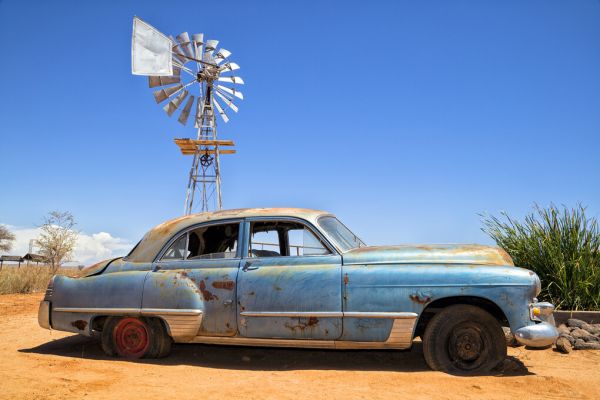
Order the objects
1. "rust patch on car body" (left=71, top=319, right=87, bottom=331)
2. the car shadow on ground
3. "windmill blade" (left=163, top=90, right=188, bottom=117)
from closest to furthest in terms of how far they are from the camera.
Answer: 1. the car shadow on ground
2. "rust patch on car body" (left=71, top=319, right=87, bottom=331)
3. "windmill blade" (left=163, top=90, right=188, bottom=117)

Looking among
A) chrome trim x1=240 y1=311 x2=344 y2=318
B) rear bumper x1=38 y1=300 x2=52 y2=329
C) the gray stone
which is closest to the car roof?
chrome trim x1=240 y1=311 x2=344 y2=318

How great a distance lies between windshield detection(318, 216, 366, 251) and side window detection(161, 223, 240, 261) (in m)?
1.03

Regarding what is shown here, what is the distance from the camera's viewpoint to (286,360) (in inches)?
214

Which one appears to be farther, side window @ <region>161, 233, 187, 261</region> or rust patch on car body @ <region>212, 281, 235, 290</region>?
side window @ <region>161, 233, 187, 261</region>

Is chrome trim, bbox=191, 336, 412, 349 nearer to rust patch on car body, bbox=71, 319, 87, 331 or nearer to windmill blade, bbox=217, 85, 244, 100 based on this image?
rust patch on car body, bbox=71, 319, 87, 331

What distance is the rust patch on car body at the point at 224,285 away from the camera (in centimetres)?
510

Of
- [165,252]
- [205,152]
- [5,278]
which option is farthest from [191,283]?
[205,152]

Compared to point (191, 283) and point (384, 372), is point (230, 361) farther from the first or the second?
point (384, 372)

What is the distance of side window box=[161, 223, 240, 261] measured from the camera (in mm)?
5562

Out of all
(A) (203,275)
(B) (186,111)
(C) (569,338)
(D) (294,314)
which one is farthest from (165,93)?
(C) (569,338)

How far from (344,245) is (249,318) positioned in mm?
1266

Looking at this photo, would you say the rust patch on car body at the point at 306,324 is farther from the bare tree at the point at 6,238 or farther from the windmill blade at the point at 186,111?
the bare tree at the point at 6,238

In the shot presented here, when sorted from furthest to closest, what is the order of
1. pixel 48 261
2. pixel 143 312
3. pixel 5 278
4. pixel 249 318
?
pixel 48 261 < pixel 5 278 < pixel 143 312 < pixel 249 318

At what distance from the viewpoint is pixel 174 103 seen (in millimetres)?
23109
